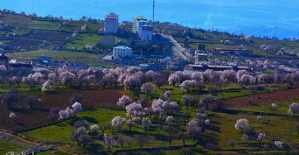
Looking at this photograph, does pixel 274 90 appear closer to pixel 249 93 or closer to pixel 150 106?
pixel 249 93

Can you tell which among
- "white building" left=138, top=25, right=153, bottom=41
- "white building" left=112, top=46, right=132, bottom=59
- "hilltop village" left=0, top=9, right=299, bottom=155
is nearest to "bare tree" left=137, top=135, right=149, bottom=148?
"hilltop village" left=0, top=9, right=299, bottom=155

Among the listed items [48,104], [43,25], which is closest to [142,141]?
[48,104]

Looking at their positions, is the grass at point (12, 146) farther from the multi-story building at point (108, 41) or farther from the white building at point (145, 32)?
the white building at point (145, 32)

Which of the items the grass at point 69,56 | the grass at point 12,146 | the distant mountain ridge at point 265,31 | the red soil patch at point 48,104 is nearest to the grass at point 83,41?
the grass at point 69,56

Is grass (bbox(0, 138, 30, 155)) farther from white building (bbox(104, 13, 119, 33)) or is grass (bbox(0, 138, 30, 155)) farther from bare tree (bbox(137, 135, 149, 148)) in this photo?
white building (bbox(104, 13, 119, 33))

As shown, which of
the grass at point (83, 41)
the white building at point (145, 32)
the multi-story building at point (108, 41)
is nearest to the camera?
the grass at point (83, 41)

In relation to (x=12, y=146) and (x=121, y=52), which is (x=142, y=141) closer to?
(x=12, y=146)
